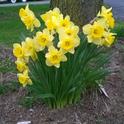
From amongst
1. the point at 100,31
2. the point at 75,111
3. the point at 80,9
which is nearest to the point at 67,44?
the point at 100,31

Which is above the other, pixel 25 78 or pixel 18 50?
pixel 18 50

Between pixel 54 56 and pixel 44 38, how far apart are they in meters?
0.21

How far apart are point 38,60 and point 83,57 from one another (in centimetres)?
44

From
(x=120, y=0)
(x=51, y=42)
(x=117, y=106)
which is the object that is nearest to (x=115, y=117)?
(x=117, y=106)

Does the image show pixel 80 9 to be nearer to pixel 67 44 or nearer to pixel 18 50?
pixel 18 50

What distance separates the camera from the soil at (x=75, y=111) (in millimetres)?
5195

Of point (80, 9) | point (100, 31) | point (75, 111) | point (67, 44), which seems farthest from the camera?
point (80, 9)

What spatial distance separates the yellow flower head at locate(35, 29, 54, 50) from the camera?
4.90m

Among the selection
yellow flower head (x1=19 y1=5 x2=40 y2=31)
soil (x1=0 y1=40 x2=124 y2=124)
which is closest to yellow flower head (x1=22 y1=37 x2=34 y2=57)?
yellow flower head (x1=19 y1=5 x2=40 y2=31)

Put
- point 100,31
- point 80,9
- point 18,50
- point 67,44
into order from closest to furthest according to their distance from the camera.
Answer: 1. point 67,44
2. point 100,31
3. point 18,50
4. point 80,9

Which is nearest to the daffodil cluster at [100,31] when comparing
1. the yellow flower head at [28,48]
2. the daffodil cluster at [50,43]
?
the daffodil cluster at [50,43]

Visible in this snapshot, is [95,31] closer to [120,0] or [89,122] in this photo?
[89,122]

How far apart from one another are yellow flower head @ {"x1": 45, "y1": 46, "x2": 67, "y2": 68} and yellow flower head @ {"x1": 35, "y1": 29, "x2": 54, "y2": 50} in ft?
0.27

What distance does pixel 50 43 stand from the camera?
4.92m
